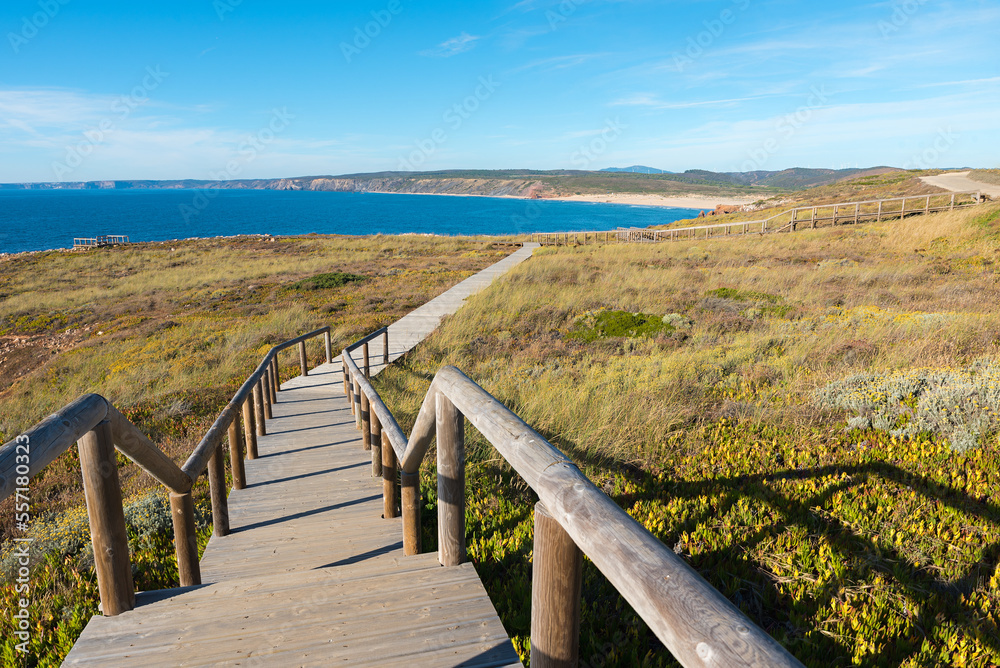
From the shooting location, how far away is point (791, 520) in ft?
11.4

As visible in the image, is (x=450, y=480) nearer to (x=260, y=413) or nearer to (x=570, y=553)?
(x=570, y=553)

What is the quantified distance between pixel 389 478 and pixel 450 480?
58.1 inches

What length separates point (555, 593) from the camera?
1.46m

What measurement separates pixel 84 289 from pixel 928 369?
106ft

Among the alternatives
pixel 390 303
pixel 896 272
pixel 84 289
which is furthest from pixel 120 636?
pixel 84 289

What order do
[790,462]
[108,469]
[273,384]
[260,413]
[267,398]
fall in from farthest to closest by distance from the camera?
[273,384]
[267,398]
[260,413]
[790,462]
[108,469]

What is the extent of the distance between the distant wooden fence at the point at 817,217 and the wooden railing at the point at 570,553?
3101 cm

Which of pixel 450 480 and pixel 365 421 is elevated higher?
pixel 450 480

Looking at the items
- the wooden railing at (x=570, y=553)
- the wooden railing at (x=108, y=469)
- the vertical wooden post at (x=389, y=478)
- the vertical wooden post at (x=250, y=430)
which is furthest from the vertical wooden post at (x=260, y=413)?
the wooden railing at (x=570, y=553)

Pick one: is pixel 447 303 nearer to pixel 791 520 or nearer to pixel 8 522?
pixel 8 522

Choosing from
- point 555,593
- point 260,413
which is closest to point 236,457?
point 260,413

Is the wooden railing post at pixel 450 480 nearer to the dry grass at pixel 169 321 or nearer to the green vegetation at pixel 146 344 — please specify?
the green vegetation at pixel 146 344

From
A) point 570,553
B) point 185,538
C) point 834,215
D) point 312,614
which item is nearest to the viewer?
point 570,553

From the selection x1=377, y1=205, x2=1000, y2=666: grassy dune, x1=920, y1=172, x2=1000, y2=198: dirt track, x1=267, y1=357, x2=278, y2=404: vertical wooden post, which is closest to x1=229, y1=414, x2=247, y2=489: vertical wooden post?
x1=377, y1=205, x2=1000, y2=666: grassy dune
